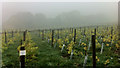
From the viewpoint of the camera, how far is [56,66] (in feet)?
23.5

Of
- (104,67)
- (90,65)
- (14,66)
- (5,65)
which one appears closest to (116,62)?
(104,67)

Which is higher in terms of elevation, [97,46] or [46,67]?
[97,46]

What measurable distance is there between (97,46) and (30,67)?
5718 millimetres

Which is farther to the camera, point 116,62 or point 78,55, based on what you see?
point 78,55

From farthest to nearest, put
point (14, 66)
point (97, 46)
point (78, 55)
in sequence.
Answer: point (97, 46) → point (78, 55) → point (14, 66)

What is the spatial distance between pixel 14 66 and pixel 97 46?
636 cm

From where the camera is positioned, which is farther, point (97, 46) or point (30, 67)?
point (97, 46)

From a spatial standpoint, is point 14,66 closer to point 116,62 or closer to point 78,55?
point 78,55

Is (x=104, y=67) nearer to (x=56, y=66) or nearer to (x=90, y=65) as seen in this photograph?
(x=90, y=65)

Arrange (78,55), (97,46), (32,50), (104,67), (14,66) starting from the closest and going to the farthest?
(104,67) < (14,66) < (32,50) < (78,55) < (97,46)

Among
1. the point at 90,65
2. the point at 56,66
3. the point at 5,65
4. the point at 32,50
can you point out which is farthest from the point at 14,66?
the point at 90,65

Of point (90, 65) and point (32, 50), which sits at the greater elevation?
point (32, 50)

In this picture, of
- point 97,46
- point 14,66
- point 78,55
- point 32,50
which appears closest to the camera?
point 14,66

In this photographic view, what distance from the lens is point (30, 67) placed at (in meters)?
7.12
